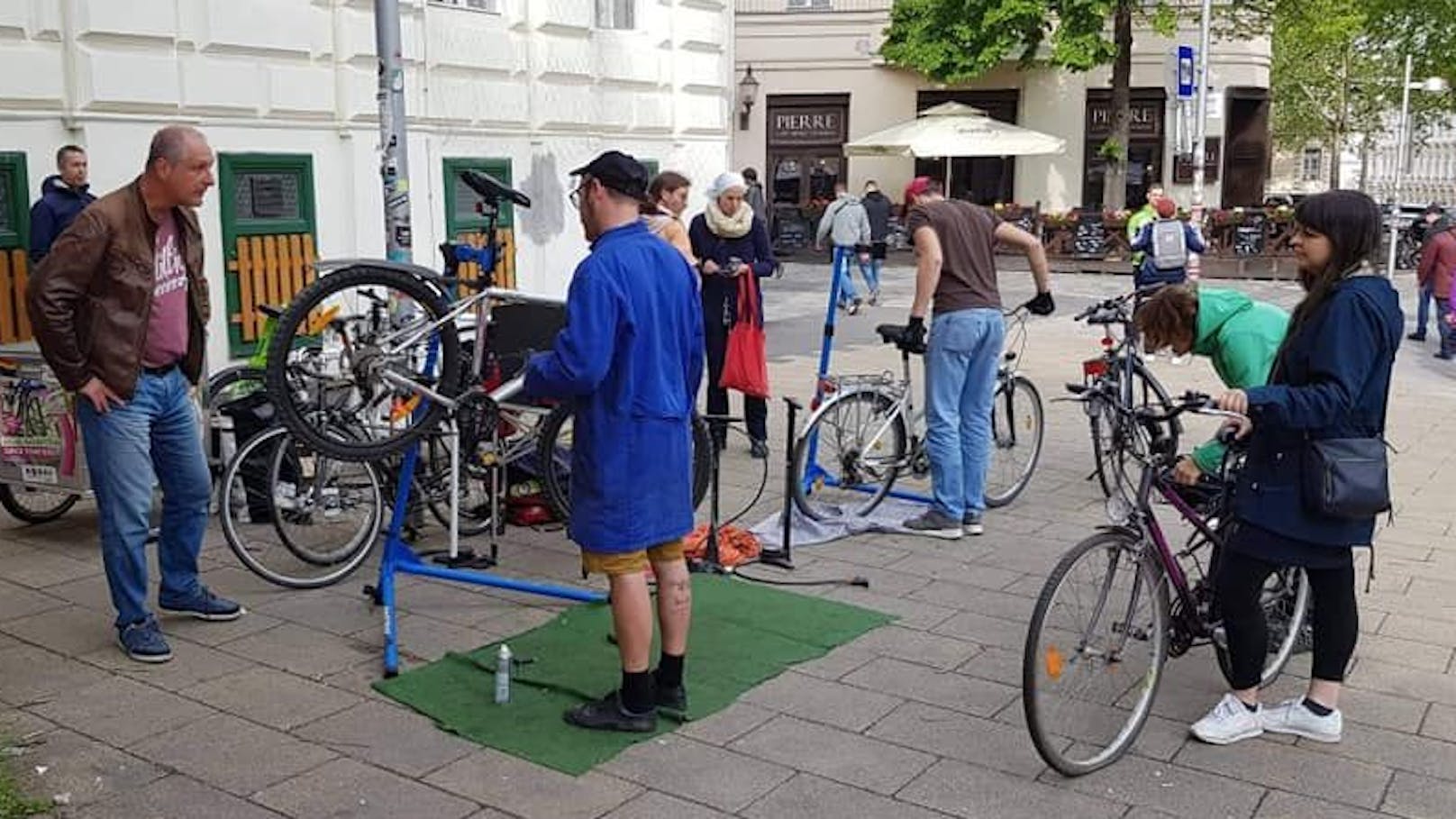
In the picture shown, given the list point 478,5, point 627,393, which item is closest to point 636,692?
point 627,393

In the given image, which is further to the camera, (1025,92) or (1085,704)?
(1025,92)

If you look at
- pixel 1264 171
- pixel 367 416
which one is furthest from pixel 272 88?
pixel 1264 171

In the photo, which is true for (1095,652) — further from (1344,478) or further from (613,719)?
(613,719)

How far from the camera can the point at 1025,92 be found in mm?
30500

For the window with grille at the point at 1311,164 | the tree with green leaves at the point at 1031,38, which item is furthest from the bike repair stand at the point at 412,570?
the window with grille at the point at 1311,164

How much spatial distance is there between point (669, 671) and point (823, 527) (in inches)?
102

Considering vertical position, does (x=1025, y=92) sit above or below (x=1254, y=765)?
above

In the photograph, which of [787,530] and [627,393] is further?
[787,530]

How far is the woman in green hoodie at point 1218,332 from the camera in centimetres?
480

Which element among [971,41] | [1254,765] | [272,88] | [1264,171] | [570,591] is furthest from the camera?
[1264,171]

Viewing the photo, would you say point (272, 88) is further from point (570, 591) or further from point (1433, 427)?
point (1433, 427)

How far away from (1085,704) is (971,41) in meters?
25.3

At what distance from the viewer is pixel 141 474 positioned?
5.03 metres

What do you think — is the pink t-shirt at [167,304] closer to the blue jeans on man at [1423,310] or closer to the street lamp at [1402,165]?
the blue jeans on man at [1423,310]
